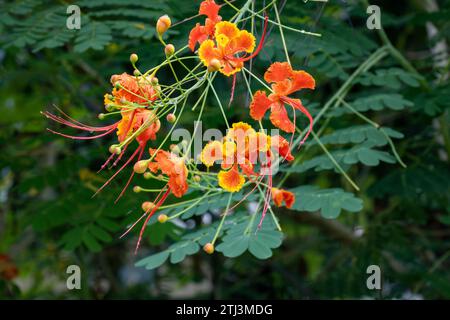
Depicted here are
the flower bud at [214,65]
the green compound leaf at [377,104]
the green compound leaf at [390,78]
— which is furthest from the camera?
the green compound leaf at [390,78]

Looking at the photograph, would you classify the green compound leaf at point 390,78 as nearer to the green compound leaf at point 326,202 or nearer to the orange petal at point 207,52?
the green compound leaf at point 326,202

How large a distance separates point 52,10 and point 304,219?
5.22 ft

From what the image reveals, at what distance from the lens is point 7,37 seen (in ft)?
6.72

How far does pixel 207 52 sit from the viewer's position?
1.27 m

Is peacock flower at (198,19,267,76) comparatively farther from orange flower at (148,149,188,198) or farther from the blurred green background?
the blurred green background

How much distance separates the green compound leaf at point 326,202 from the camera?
5.17ft

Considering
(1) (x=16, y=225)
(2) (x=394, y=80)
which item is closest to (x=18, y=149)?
(1) (x=16, y=225)

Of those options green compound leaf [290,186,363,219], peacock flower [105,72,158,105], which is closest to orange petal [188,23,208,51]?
peacock flower [105,72,158,105]

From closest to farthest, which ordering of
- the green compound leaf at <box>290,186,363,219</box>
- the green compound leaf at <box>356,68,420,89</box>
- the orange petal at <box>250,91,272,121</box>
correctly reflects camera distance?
the orange petal at <box>250,91,272,121</box> → the green compound leaf at <box>290,186,363,219</box> → the green compound leaf at <box>356,68,420,89</box>

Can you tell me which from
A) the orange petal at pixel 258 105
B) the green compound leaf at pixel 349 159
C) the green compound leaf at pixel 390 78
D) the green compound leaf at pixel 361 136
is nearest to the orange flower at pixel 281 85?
the orange petal at pixel 258 105

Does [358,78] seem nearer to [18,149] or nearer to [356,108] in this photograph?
[356,108]

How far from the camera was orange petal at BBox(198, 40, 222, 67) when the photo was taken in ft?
4.17

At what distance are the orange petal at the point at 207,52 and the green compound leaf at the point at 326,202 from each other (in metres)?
0.52

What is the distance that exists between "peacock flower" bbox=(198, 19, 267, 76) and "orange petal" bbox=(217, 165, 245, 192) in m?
0.20
